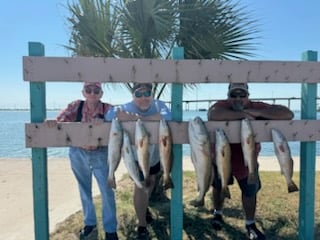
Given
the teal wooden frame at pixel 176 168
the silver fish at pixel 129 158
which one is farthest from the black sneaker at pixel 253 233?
the silver fish at pixel 129 158

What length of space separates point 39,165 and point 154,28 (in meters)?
2.57

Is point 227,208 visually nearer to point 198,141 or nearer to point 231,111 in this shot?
point 231,111

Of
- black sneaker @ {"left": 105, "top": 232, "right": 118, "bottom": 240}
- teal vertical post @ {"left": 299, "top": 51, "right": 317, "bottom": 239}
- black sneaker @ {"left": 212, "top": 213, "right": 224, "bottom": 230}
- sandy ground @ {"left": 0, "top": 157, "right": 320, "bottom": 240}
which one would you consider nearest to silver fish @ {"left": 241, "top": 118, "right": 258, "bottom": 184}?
teal vertical post @ {"left": 299, "top": 51, "right": 317, "bottom": 239}

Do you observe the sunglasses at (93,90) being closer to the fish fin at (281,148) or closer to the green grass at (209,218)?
the green grass at (209,218)

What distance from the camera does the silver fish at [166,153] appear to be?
2.80 metres

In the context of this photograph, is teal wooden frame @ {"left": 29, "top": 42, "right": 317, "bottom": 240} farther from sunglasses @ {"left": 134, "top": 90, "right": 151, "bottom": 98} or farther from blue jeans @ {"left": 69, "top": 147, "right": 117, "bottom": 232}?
blue jeans @ {"left": 69, "top": 147, "right": 117, "bottom": 232}

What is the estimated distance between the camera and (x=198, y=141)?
9.18 ft

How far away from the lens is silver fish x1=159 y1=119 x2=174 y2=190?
2.80 meters

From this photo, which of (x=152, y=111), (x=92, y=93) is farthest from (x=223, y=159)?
(x=92, y=93)

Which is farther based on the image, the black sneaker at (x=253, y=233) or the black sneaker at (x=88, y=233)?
the black sneaker at (x=88, y=233)

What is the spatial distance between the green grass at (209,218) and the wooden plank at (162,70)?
1782 millimetres

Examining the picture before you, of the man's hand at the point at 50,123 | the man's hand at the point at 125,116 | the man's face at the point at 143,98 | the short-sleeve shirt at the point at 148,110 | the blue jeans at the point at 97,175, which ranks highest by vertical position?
the man's face at the point at 143,98

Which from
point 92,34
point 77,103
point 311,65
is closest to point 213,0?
point 92,34

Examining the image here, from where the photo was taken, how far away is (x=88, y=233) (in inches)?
151
